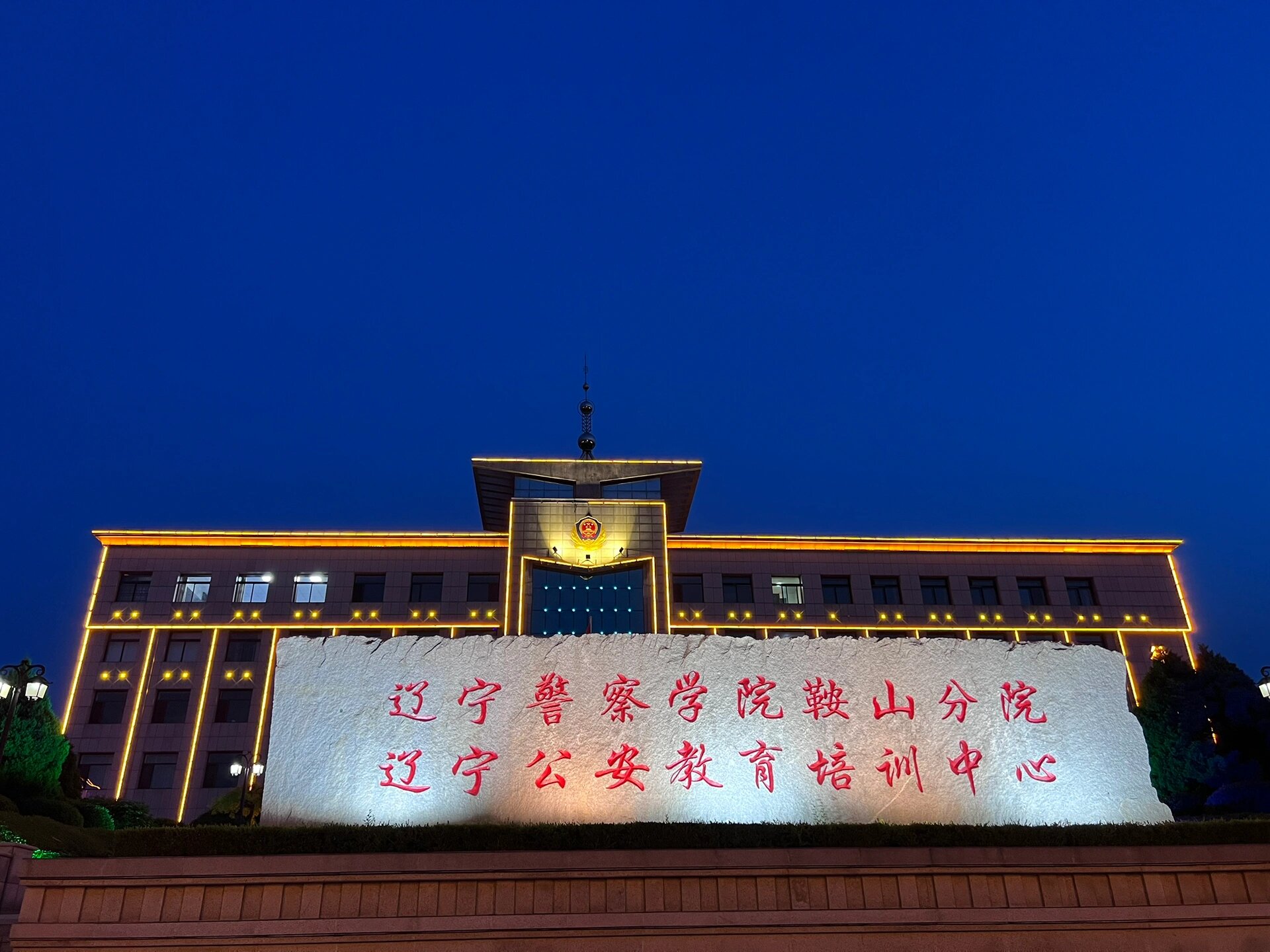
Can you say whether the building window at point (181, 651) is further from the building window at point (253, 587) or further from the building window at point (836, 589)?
the building window at point (836, 589)

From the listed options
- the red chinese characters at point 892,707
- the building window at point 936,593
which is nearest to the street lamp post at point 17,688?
the red chinese characters at point 892,707

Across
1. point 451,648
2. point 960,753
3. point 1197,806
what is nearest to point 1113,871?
point 960,753

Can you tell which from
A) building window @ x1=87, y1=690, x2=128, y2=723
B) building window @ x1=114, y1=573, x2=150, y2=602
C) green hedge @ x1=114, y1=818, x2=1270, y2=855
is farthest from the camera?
building window @ x1=114, y1=573, x2=150, y2=602

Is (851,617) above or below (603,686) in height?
above

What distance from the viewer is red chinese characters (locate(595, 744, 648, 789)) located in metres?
7.86

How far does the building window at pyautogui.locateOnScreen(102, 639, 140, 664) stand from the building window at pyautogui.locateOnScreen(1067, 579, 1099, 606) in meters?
29.8

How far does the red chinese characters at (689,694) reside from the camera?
8.19m

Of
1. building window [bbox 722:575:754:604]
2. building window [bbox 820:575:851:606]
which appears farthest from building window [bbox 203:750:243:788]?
building window [bbox 820:575:851:606]

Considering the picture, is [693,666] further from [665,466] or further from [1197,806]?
[665,466]

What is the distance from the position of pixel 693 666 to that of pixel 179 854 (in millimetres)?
4703

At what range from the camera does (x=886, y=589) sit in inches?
1097

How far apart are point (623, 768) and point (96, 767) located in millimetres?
22868

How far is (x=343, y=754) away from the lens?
7859 millimetres

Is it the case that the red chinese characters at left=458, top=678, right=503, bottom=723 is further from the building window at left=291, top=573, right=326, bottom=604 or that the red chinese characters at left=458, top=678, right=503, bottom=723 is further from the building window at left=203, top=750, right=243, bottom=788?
the building window at left=291, top=573, right=326, bottom=604
